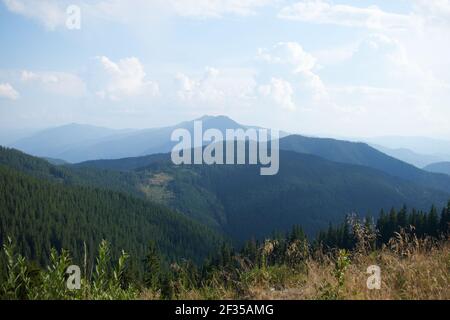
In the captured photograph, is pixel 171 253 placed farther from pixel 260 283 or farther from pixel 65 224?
pixel 260 283

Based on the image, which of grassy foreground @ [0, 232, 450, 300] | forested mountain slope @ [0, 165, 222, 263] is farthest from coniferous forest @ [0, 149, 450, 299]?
forested mountain slope @ [0, 165, 222, 263]

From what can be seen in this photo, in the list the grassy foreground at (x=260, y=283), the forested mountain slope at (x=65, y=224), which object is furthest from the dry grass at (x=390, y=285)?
the forested mountain slope at (x=65, y=224)

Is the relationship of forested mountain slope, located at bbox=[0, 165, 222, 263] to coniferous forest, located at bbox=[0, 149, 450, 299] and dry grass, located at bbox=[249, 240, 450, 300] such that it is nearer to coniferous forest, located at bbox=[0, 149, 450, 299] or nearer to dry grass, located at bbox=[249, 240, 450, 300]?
coniferous forest, located at bbox=[0, 149, 450, 299]

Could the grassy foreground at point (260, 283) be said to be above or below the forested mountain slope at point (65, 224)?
above

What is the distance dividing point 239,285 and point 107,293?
3.26m

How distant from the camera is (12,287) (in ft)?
21.9

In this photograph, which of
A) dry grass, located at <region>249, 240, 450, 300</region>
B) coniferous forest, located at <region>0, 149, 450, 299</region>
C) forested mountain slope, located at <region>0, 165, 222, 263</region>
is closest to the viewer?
coniferous forest, located at <region>0, 149, 450, 299</region>

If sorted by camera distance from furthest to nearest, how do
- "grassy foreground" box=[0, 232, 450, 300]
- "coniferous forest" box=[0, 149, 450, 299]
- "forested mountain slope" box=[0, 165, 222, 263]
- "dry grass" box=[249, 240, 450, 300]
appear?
"forested mountain slope" box=[0, 165, 222, 263] → "dry grass" box=[249, 240, 450, 300] → "coniferous forest" box=[0, 149, 450, 299] → "grassy foreground" box=[0, 232, 450, 300]

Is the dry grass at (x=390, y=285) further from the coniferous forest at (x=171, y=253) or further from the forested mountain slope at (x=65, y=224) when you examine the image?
the forested mountain slope at (x=65, y=224)

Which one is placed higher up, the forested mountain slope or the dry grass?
Answer: the dry grass

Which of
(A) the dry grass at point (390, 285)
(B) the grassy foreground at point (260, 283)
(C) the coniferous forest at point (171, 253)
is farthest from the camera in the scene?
(A) the dry grass at point (390, 285)
